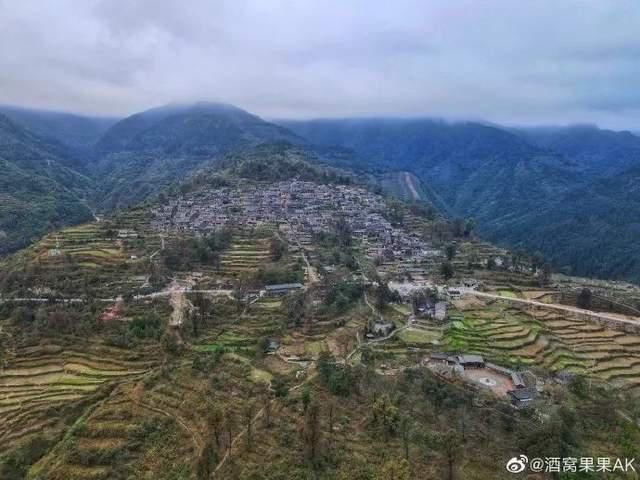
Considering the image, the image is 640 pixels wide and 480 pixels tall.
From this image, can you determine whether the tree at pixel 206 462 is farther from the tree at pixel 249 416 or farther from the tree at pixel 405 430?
the tree at pixel 405 430

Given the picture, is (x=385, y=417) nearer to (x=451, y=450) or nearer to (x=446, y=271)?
(x=451, y=450)

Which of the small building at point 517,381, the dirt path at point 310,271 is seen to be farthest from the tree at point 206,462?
the dirt path at point 310,271

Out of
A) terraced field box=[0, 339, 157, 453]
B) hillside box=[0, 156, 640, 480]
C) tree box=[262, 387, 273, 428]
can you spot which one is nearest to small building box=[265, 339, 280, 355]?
hillside box=[0, 156, 640, 480]

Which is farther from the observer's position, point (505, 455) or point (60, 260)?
point (60, 260)

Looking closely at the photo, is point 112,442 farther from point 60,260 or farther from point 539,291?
point 539,291

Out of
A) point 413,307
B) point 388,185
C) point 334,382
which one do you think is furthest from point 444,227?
point 388,185

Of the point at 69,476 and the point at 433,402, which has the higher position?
the point at 433,402

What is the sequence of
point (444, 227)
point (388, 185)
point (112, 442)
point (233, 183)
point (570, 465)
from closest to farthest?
point (570, 465)
point (112, 442)
point (444, 227)
point (233, 183)
point (388, 185)
